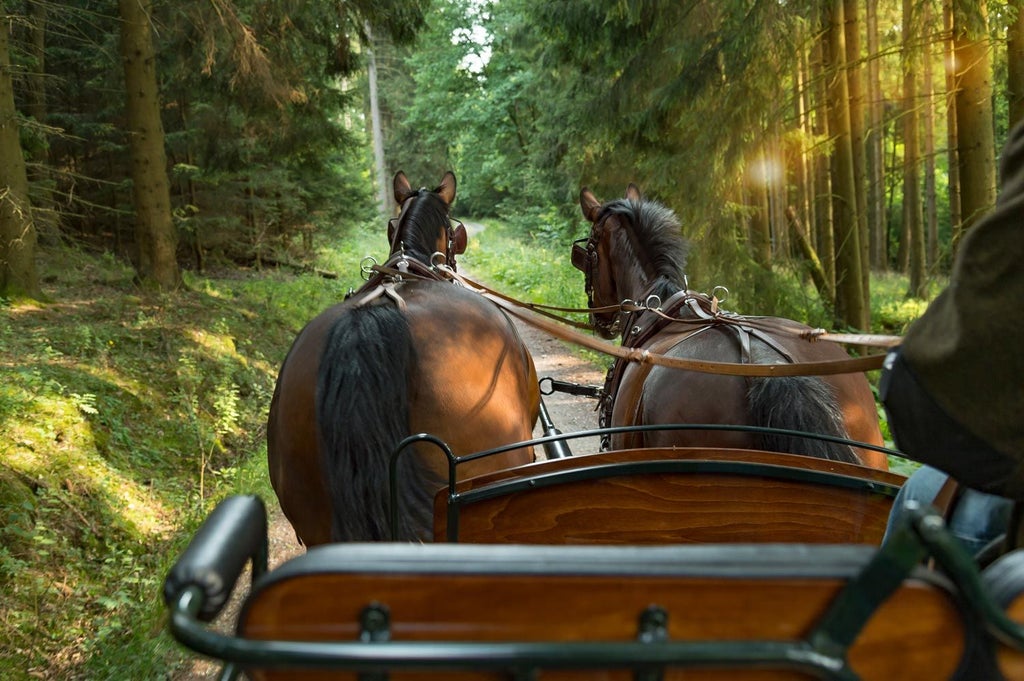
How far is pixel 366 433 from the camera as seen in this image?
3000 millimetres

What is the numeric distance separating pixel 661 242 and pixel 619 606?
12.1 ft

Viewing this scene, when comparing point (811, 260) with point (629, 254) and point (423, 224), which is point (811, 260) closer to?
point (629, 254)

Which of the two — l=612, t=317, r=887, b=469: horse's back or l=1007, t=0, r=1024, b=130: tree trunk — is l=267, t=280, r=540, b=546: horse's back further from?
l=1007, t=0, r=1024, b=130: tree trunk

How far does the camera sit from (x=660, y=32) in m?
10.0

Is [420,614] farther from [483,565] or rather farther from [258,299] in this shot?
[258,299]


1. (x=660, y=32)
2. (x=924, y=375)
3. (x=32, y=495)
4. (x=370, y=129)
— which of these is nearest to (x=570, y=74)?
(x=660, y=32)

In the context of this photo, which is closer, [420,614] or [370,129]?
[420,614]

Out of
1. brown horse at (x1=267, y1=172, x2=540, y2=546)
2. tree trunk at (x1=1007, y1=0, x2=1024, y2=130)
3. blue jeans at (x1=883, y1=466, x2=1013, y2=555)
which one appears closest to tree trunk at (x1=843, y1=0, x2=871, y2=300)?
tree trunk at (x1=1007, y1=0, x2=1024, y2=130)

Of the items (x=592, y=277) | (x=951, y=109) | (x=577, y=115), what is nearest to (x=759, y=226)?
(x=951, y=109)

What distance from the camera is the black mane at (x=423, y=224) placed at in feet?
15.6

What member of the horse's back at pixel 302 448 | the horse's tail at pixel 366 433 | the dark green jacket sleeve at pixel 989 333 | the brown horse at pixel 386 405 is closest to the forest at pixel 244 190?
the horse's back at pixel 302 448

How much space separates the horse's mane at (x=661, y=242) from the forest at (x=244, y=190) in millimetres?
3485

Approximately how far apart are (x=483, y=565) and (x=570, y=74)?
15.5 m

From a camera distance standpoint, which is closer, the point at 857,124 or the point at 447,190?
the point at 447,190
